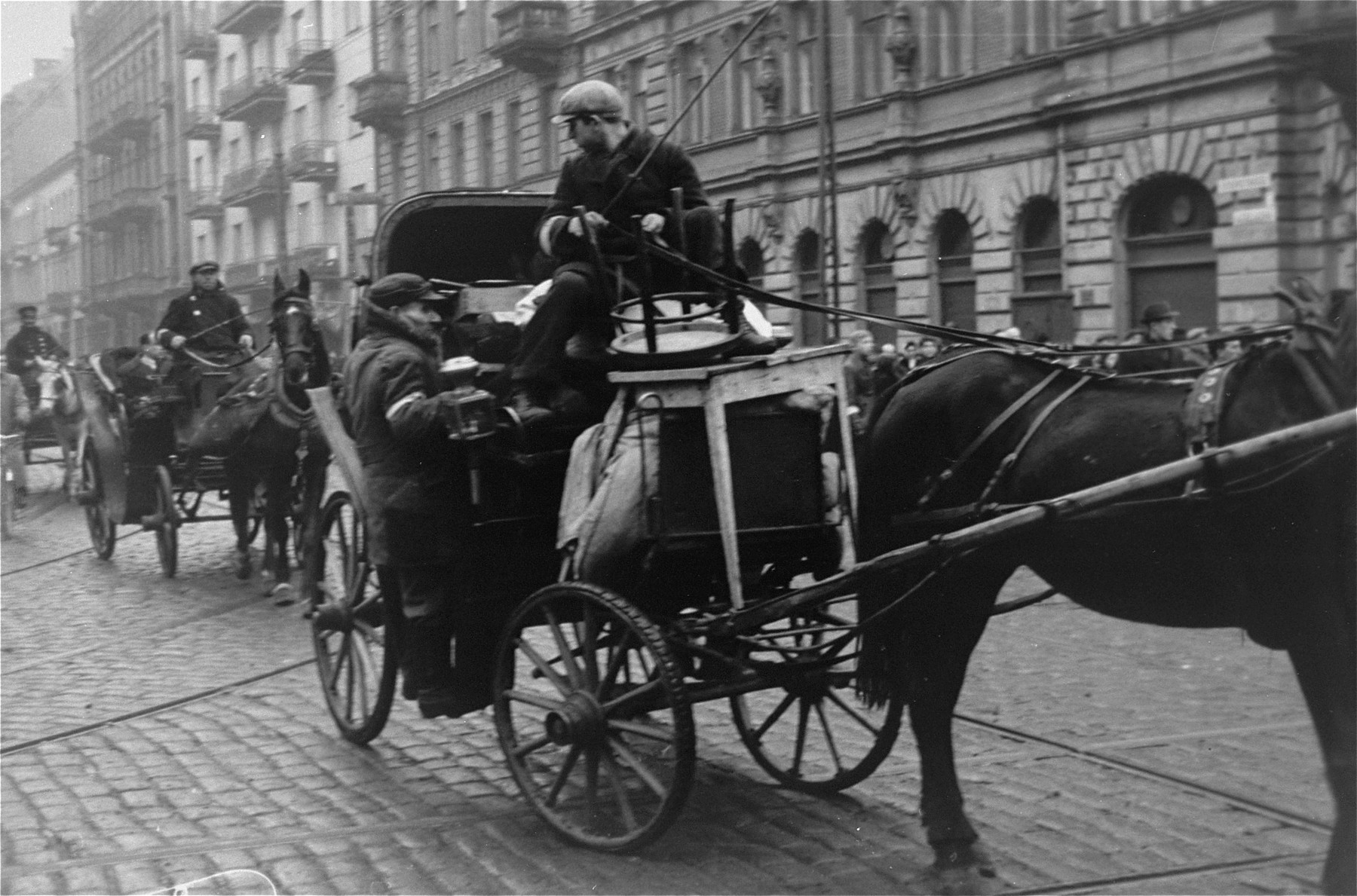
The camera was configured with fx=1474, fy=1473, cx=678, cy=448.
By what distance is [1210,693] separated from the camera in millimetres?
6281

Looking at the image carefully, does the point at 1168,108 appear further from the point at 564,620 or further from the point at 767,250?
the point at 564,620

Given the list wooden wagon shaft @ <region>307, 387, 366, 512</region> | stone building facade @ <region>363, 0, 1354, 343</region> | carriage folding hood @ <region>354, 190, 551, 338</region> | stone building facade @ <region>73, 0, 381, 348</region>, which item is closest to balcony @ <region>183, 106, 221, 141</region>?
stone building facade @ <region>73, 0, 381, 348</region>

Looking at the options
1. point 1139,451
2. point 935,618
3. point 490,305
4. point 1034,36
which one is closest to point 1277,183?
point 1139,451

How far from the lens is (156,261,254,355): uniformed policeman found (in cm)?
1103

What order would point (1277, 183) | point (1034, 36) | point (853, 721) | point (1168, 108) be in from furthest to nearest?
1. point (1034, 36)
2. point (1168, 108)
3. point (853, 721)
4. point (1277, 183)

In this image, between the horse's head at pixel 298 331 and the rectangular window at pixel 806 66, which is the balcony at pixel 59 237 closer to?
the horse's head at pixel 298 331

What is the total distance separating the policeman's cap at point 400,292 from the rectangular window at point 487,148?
10.5ft

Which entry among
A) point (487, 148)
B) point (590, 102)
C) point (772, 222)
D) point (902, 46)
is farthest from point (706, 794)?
point (902, 46)

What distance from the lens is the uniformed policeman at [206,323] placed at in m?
11.0

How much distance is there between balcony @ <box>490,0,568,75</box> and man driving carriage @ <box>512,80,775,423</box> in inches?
107

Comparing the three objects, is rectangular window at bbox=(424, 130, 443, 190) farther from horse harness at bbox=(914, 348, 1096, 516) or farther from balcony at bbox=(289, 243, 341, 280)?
horse harness at bbox=(914, 348, 1096, 516)

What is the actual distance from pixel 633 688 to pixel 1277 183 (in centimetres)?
239

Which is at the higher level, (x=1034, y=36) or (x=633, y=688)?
(x=1034, y=36)

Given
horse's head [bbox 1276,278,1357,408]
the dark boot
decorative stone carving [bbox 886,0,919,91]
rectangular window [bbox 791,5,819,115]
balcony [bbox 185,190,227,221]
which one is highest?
decorative stone carving [bbox 886,0,919,91]
